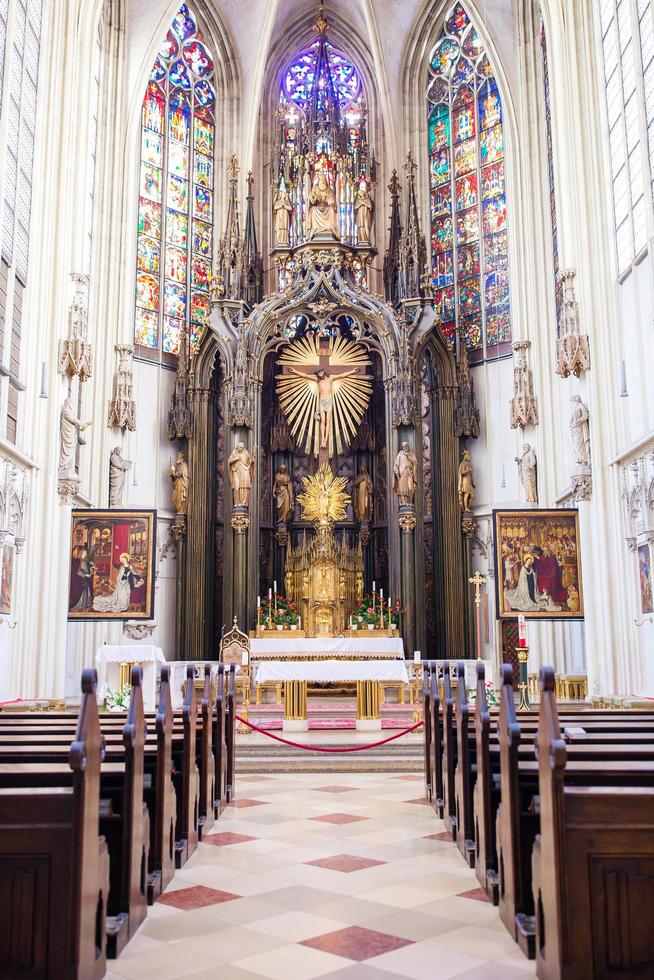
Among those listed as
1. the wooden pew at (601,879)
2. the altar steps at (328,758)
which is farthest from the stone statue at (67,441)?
the wooden pew at (601,879)

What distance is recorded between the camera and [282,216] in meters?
24.0

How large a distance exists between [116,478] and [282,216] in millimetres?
8433

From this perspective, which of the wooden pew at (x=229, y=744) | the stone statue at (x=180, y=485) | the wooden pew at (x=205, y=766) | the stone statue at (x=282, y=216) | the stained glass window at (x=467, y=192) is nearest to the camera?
the wooden pew at (x=205, y=766)

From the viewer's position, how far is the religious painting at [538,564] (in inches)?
599

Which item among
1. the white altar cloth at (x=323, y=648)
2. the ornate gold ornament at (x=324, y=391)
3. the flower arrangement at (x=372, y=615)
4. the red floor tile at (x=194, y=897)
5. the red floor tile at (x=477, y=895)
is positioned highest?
the ornate gold ornament at (x=324, y=391)

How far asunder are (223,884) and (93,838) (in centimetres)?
225

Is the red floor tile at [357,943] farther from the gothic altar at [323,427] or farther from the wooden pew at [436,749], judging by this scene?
the gothic altar at [323,427]

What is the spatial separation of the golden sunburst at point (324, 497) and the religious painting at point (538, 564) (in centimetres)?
751

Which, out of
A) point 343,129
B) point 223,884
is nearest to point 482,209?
point 343,129

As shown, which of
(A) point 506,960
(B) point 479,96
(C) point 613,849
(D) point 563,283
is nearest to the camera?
(C) point 613,849

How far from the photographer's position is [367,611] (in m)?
20.8

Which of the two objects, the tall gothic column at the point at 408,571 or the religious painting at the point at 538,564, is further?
→ the tall gothic column at the point at 408,571

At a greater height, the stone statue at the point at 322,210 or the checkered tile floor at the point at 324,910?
the stone statue at the point at 322,210

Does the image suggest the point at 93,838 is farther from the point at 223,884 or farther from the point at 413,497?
the point at 413,497
